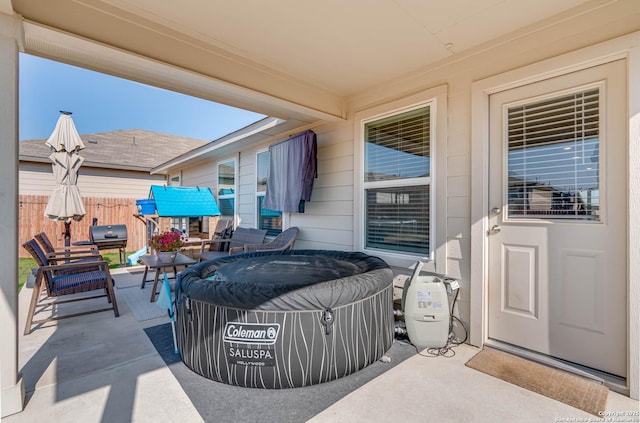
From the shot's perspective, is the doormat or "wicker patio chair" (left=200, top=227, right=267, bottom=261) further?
"wicker patio chair" (left=200, top=227, right=267, bottom=261)

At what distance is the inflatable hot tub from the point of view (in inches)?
79.8

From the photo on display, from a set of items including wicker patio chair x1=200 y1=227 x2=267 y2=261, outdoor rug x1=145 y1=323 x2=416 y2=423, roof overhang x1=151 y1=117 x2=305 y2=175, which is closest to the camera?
outdoor rug x1=145 y1=323 x2=416 y2=423

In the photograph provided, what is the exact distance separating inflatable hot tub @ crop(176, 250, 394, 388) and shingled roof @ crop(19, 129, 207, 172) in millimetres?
9621

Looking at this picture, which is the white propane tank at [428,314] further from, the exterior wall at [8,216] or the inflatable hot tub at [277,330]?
the exterior wall at [8,216]

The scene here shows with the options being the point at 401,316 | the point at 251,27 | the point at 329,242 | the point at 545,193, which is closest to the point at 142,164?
the point at 329,242

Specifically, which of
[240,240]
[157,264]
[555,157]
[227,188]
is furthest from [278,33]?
[227,188]

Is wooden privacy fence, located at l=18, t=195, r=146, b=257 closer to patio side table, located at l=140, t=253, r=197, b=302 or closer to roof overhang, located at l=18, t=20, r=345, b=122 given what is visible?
patio side table, located at l=140, t=253, r=197, b=302

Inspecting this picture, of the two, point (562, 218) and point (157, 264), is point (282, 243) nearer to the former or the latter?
point (157, 264)

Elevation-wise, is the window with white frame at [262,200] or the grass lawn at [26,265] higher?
the window with white frame at [262,200]

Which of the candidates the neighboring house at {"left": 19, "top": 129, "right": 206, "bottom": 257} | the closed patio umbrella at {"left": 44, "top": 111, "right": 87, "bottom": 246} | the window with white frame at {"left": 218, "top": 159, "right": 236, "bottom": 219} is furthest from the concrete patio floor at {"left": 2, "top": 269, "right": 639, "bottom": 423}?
the neighboring house at {"left": 19, "top": 129, "right": 206, "bottom": 257}

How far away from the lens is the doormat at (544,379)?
6.35 ft

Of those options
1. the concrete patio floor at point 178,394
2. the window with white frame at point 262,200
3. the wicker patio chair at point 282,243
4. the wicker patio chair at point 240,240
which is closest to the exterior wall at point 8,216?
the concrete patio floor at point 178,394

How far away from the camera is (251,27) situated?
2395mm

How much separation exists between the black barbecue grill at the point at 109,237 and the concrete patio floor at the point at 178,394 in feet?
14.2
